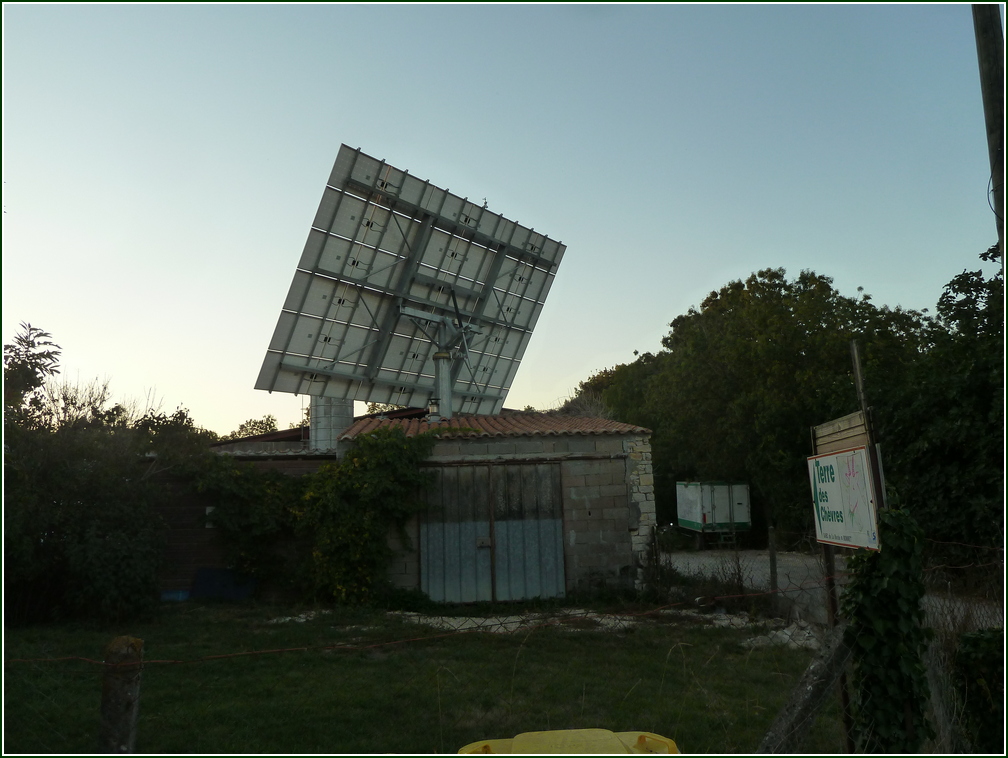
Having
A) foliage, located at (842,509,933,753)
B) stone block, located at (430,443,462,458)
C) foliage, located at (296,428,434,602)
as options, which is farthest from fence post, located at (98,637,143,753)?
stone block, located at (430,443,462,458)

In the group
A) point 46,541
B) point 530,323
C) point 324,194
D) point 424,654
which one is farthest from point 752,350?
point 46,541

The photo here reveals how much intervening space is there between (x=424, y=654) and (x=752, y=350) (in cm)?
1757

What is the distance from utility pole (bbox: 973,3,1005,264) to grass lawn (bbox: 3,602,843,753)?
11.2 feet

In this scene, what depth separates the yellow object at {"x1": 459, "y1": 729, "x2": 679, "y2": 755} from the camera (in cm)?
374

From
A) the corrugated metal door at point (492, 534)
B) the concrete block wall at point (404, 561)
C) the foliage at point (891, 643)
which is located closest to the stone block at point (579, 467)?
the corrugated metal door at point (492, 534)

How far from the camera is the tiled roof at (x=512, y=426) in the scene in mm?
12922

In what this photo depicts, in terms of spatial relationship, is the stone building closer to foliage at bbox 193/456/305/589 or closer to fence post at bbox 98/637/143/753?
foliage at bbox 193/456/305/589

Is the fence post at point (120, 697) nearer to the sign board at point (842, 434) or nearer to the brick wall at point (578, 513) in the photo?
the sign board at point (842, 434)

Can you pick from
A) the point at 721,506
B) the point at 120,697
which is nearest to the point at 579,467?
the point at 120,697

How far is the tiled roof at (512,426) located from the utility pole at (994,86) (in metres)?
8.39

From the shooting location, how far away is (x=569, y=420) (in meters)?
15.1

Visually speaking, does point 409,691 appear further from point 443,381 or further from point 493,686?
point 443,381

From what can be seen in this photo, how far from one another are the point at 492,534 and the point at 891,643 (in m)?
8.53

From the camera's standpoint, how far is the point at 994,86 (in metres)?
4.37
